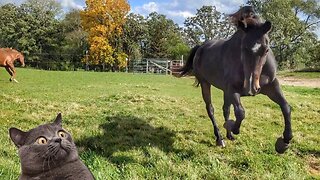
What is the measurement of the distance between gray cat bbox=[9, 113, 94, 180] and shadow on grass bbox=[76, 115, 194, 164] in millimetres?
2942

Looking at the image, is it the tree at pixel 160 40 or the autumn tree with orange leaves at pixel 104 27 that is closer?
the autumn tree with orange leaves at pixel 104 27

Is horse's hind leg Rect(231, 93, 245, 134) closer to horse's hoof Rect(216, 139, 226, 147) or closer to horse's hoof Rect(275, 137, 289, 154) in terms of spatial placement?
horse's hoof Rect(275, 137, 289, 154)

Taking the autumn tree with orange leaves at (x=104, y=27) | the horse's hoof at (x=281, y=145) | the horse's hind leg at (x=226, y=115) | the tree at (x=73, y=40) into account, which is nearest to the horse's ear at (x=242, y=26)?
the horse's hind leg at (x=226, y=115)

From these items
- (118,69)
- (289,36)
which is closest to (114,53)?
(118,69)

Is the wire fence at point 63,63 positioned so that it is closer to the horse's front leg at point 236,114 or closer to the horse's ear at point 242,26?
the horse's front leg at point 236,114

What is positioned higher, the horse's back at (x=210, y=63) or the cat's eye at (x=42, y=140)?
the horse's back at (x=210, y=63)

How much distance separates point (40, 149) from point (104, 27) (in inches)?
1523

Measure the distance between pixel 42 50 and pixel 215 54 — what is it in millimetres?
44460

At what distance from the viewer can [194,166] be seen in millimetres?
5168

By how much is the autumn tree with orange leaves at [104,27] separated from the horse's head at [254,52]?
3584 cm

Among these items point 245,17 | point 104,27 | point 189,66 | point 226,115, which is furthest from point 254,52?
point 104,27

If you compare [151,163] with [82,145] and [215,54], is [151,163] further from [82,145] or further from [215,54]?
[215,54]

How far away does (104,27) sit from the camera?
131 ft

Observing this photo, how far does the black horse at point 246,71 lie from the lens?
14.5ft
